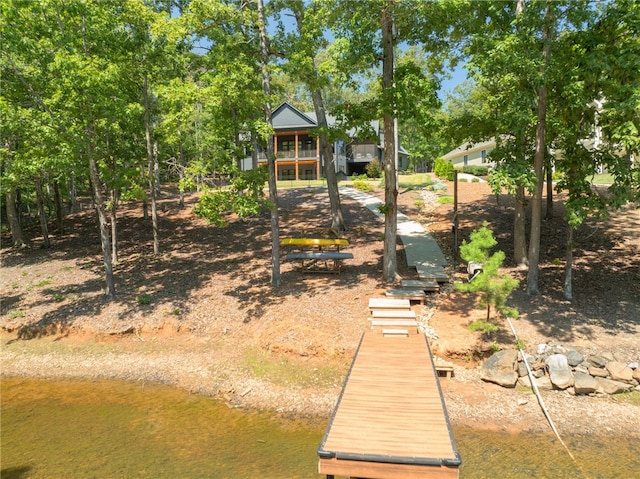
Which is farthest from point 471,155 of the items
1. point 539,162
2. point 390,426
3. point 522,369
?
point 390,426

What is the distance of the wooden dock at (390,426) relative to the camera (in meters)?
5.91

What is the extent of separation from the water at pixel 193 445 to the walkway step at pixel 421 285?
239 inches

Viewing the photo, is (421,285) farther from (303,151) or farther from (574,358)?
(303,151)

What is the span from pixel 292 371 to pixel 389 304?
3632 mm

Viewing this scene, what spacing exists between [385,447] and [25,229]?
2965 centimetres

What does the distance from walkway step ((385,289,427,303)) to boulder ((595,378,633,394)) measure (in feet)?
17.7

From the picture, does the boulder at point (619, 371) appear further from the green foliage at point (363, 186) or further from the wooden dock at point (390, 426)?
the green foliage at point (363, 186)

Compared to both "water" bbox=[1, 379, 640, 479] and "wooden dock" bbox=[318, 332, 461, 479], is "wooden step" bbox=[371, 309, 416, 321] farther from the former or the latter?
"water" bbox=[1, 379, 640, 479]

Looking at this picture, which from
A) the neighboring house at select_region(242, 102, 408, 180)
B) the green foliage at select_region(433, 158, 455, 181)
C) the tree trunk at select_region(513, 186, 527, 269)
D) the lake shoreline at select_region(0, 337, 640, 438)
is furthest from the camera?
the neighboring house at select_region(242, 102, 408, 180)

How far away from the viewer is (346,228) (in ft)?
74.1

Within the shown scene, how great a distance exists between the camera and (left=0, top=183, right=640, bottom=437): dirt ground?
411 inches

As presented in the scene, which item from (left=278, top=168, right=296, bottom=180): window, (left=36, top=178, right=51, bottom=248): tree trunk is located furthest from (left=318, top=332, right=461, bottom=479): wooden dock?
(left=278, top=168, right=296, bottom=180): window

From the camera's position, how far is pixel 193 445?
8.88 m

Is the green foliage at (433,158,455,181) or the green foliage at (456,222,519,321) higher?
the green foliage at (433,158,455,181)
